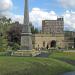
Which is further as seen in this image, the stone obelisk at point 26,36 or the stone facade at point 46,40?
the stone facade at point 46,40

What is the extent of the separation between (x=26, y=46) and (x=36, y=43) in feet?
409

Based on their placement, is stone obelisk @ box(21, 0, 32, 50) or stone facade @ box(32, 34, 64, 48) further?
stone facade @ box(32, 34, 64, 48)

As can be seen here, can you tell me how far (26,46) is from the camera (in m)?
67.6

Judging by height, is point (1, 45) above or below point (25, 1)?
below

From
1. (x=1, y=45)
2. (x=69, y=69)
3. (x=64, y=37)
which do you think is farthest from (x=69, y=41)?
(x=69, y=69)

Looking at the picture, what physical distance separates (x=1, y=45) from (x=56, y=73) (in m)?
57.2

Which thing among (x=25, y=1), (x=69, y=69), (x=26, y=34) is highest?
(x=25, y=1)

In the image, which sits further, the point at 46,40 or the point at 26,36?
the point at 46,40

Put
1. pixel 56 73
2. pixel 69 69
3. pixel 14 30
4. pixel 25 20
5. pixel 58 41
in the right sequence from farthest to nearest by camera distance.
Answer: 1. pixel 58 41
2. pixel 14 30
3. pixel 25 20
4. pixel 69 69
5. pixel 56 73

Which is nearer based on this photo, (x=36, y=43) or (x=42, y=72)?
(x=42, y=72)

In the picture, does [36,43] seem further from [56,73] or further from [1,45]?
[56,73]

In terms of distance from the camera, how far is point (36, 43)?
192 metres

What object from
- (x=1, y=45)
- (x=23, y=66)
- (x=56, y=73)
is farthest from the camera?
(x=1, y=45)

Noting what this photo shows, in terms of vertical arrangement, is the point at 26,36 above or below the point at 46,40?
above
